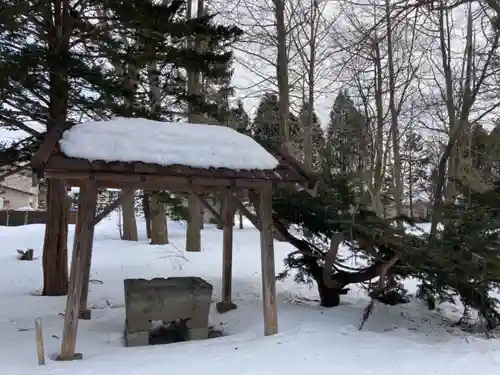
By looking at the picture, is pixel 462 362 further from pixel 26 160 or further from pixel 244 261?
pixel 244 261

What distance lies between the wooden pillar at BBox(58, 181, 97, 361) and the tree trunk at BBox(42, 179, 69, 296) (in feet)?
10.3

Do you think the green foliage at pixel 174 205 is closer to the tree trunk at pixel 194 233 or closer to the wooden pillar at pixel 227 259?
the wooden pillar at pixel 227 259

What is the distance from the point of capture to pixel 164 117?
8688 mm

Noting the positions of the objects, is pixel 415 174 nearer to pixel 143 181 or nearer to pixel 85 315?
pixel 85 315

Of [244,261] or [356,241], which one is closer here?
[356,241]

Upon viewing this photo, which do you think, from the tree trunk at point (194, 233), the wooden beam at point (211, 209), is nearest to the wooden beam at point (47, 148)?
the wooden beam at point (211, 209)

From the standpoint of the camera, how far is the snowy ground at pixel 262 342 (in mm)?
4707

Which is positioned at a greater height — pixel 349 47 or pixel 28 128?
pixel 349 47

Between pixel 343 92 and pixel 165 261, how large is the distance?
32.9ft

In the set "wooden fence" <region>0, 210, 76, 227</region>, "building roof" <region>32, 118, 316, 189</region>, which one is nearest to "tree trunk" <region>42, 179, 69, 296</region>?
"building roof" <region>32, 118, 316, 189</region>

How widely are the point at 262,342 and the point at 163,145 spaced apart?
2.57 meters

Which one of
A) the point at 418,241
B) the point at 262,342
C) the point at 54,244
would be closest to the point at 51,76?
the point at 54,244

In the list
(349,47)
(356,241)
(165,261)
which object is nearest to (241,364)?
(356,241)

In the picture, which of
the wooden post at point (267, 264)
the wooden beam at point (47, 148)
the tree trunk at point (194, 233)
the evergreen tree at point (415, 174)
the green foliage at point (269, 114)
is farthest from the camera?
the evergreen tree at point (415, 174)
